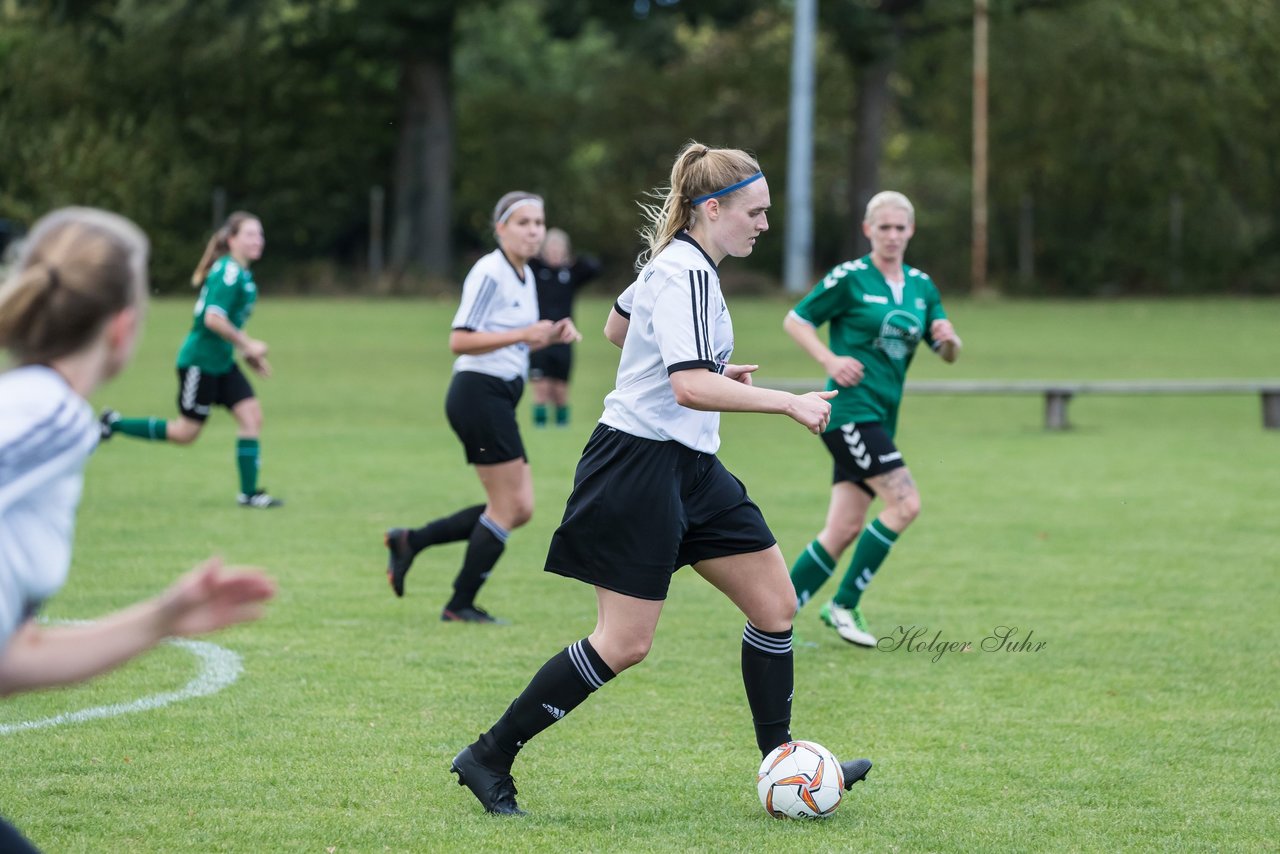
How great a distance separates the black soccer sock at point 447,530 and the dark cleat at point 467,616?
428 mm

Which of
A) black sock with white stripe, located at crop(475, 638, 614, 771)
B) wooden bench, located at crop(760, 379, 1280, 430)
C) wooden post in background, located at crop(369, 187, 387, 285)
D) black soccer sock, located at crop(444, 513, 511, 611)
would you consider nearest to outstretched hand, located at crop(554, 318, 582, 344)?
black soccer sock, located at crop(444, 513, 511, 611)

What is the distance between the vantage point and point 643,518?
451 centimetres

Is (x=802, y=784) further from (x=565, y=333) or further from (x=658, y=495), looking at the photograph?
(x=565, y=333)

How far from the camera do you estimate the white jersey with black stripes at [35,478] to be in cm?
268

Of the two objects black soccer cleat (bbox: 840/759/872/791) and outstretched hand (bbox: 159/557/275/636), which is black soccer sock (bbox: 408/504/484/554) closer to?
black soccer cleat (bbox: 840/759/872/791)

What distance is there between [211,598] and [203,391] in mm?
8302

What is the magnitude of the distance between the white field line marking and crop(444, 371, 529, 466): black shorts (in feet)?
4.70

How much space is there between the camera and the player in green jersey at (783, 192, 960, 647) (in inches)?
277

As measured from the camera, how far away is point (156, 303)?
3500 cm

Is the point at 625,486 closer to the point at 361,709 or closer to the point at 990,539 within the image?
the point at 361,709

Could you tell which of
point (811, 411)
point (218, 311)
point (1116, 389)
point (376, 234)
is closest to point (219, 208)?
point (376, 234)

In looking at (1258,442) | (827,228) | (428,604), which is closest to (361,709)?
(428,604)

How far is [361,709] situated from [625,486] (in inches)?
71.6

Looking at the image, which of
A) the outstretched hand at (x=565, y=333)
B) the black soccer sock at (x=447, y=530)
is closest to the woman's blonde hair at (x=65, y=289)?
the outstretched hand at (x=565, y=333)
